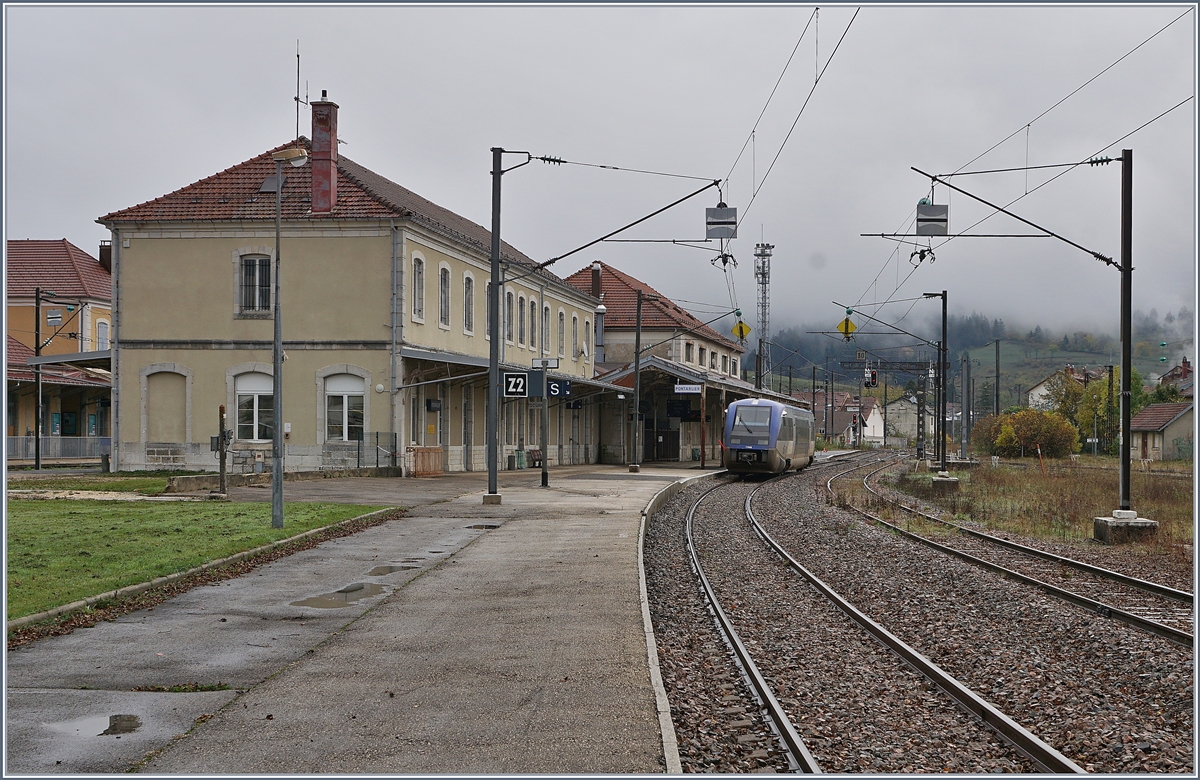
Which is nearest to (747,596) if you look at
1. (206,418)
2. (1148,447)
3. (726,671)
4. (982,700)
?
(726,671)

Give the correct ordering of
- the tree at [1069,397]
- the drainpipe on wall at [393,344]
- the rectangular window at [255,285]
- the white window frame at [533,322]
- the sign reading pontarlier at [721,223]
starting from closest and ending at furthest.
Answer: the sign reading pontarlier at [721,223] → the drainpipe on wall at [393,344] → the rectangular window at [255,285] → the white window frame at [533,322] → the tree at [1069,397]

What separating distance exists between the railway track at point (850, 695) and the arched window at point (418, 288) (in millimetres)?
23149

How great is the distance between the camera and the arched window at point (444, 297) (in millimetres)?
38694

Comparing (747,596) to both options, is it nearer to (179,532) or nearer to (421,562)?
(421,562)

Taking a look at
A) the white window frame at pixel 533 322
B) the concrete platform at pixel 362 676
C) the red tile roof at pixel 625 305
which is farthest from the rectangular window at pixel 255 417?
the red tile roof at pixel 625 305

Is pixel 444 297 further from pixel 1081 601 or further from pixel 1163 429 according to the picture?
pixel 1163 429

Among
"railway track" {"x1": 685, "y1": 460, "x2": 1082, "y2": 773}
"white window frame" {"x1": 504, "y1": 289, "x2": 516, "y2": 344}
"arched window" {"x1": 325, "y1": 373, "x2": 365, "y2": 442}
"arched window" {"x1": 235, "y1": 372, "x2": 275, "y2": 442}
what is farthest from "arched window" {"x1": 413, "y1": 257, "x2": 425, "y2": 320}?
"railway track" {"x1": 685, "y1": 460, "x2": 1082, "y2": 773}

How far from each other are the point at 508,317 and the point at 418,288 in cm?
892

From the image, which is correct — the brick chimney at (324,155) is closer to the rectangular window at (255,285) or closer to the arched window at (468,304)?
the rectangular window at (255,285)

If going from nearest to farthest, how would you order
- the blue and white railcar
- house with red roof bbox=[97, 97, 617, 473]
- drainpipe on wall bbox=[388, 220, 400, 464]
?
1. drainpipe on wall bbox=[388, 220, 400, 464]
2. house with red roof bbox=[97, 97, 617, 473]
3. the blue and white railcar

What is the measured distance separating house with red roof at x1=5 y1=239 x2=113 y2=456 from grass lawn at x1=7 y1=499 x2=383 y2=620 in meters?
24.9

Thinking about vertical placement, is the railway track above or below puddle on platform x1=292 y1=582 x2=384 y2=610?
below

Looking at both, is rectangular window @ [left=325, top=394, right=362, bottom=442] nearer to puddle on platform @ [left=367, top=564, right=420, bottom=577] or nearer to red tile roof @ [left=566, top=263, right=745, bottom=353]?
puddle on platform @ [left=367, top=564, right=420, bottom=577]

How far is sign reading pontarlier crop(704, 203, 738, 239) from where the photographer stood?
23984 millimetres
